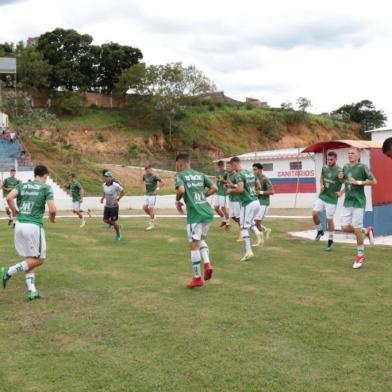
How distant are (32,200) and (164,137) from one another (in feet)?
184

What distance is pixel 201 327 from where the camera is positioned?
6199 mm

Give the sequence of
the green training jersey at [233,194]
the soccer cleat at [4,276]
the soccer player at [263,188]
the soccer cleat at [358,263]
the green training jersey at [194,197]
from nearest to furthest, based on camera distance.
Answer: the soccer cleat at [4,276]
the green training jersey at [194,197]
the soccer cleat at [358,263]
the soccer player at [263,188]
the green training jersey at [233,194]

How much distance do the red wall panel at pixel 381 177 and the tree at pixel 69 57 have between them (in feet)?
173

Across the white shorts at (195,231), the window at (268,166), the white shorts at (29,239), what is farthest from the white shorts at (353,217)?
the window at (268,166)

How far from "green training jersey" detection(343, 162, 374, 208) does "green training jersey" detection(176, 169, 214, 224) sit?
3.23 m

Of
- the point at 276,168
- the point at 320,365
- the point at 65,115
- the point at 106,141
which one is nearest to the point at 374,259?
the point at 320,365

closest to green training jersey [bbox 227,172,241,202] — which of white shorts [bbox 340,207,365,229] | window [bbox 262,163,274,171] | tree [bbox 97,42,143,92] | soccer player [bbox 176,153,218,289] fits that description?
white shorts [bbox 340,207,365,229]

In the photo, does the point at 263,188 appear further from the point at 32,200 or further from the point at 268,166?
the point at 268,166

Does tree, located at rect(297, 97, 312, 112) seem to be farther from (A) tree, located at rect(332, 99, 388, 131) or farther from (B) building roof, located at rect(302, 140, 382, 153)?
(B) building roof, located at rect(302, 140, 382, 153)

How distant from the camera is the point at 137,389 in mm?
A: 4473

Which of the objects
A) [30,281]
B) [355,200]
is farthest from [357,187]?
[30,281]

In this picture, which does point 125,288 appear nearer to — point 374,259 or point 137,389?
point 137,389

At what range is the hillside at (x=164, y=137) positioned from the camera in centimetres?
4006

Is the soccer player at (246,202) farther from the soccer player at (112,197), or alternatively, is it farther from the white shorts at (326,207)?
the soccer player at (112,197)
